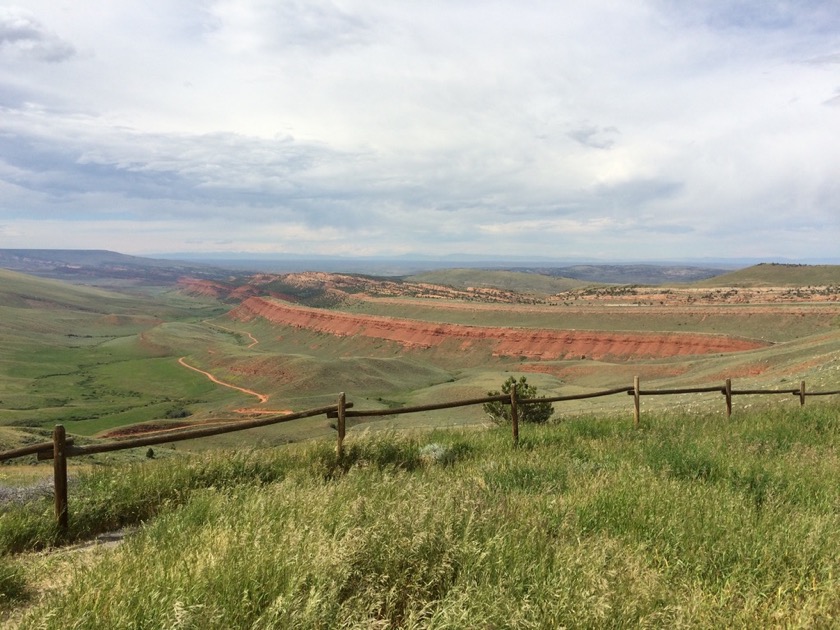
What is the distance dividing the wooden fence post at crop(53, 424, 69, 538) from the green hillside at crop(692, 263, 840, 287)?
157242 millimetres

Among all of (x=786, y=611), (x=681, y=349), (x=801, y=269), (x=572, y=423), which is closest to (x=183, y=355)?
(x=681, y=349)

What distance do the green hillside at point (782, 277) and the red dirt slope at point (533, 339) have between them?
292 ft

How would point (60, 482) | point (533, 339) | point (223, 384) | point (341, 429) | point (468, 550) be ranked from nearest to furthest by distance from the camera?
1. point (468, 550)
2. point (60, 482)
3. point (341, 429)
4. point (533, 339)
5. point (223, 384)

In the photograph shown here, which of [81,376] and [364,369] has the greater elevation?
[364,369]

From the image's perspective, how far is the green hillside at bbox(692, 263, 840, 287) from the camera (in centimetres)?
13700

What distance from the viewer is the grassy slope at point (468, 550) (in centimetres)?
337

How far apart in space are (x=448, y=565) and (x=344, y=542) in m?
0.77

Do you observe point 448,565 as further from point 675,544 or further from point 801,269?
point 801,269

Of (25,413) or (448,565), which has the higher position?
(448,565)

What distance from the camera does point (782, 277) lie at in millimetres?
148750

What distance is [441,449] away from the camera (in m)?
9.33

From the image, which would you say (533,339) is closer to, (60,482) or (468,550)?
(60,482)

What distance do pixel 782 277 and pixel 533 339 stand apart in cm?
11018

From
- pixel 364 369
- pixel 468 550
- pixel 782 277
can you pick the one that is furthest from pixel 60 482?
pixel 782 277
